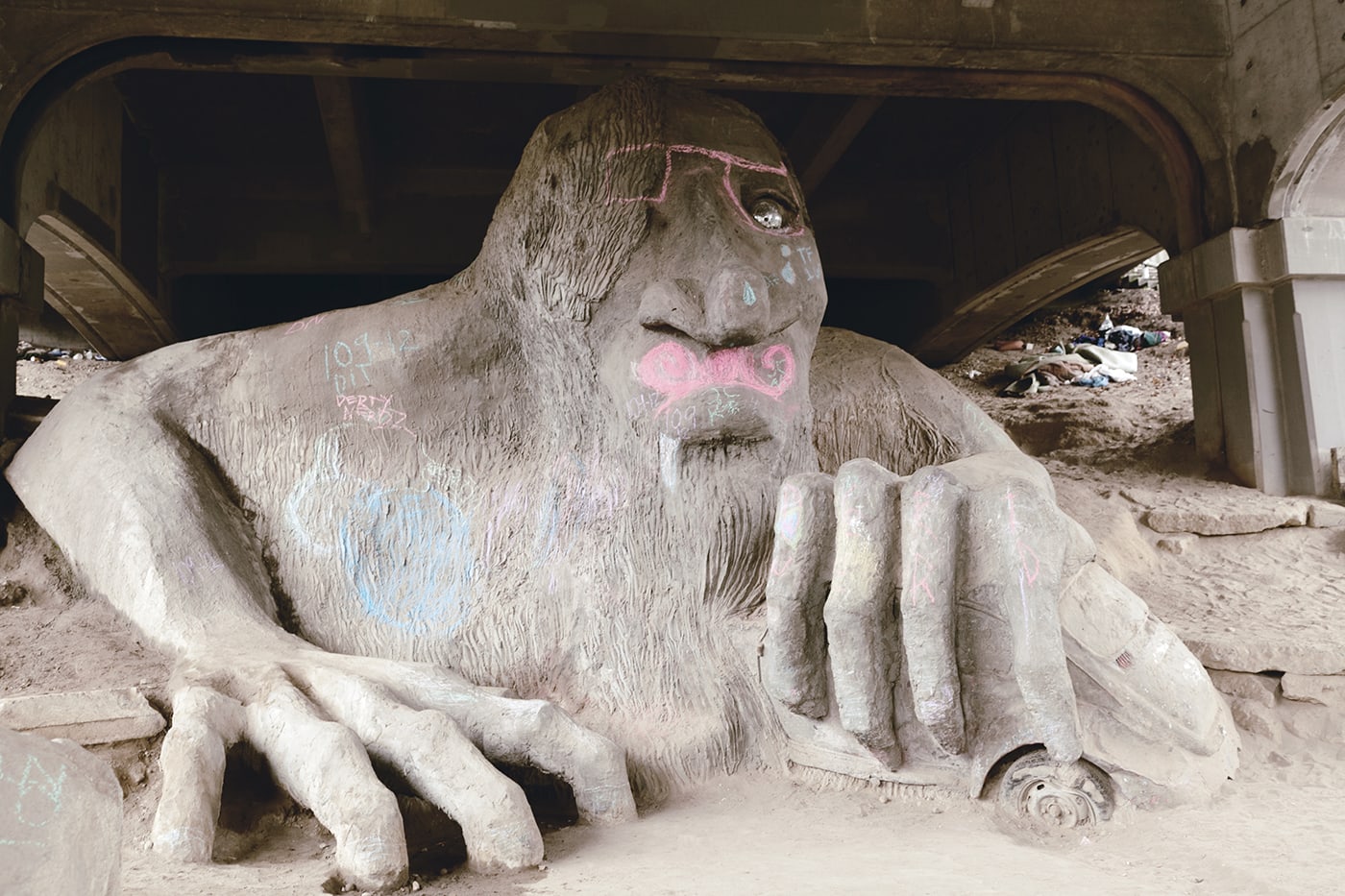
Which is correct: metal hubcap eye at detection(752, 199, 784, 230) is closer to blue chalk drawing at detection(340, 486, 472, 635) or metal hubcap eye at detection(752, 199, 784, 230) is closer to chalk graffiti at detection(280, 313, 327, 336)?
blue chalk drawing at detection(340, 486, 472, 635)

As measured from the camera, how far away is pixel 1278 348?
3.34 meters

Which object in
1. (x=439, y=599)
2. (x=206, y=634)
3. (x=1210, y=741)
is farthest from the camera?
(x=439, y=599)

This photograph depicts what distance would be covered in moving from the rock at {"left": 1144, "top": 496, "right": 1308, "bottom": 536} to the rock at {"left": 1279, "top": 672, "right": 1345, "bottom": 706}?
835 millimetres

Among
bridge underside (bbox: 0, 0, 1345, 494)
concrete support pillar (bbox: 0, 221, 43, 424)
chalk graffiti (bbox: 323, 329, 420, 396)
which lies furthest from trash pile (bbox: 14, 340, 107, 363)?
chalk graffiti (bbox: 323, 329, 420, 396)

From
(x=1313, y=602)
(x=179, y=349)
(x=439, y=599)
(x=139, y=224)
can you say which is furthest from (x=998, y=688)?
(x=139, y=224)

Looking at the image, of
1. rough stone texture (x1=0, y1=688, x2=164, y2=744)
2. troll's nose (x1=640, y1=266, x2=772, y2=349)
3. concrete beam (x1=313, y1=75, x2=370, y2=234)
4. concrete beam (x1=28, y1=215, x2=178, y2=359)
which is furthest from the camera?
concrete beam (x1=28, y1=215, x2=178, y2=359)

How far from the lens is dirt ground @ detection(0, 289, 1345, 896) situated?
141cm

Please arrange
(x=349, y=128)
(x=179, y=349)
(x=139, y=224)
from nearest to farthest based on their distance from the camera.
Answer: (x=179, y=349)
(x=349, y=128)
(x=139, y=224)

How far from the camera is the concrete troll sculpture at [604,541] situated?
65.9 inches

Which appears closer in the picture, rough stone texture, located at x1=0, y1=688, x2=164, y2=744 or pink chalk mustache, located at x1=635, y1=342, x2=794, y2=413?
rough stone texture, located at x1=0, y1=688, x2=164, y2=744

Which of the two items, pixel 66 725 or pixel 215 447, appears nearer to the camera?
pixel 66 725

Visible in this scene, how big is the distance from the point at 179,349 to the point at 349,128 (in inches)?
79.2

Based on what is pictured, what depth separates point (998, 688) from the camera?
176cm

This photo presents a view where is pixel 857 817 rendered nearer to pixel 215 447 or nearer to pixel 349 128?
pixel 215 447
